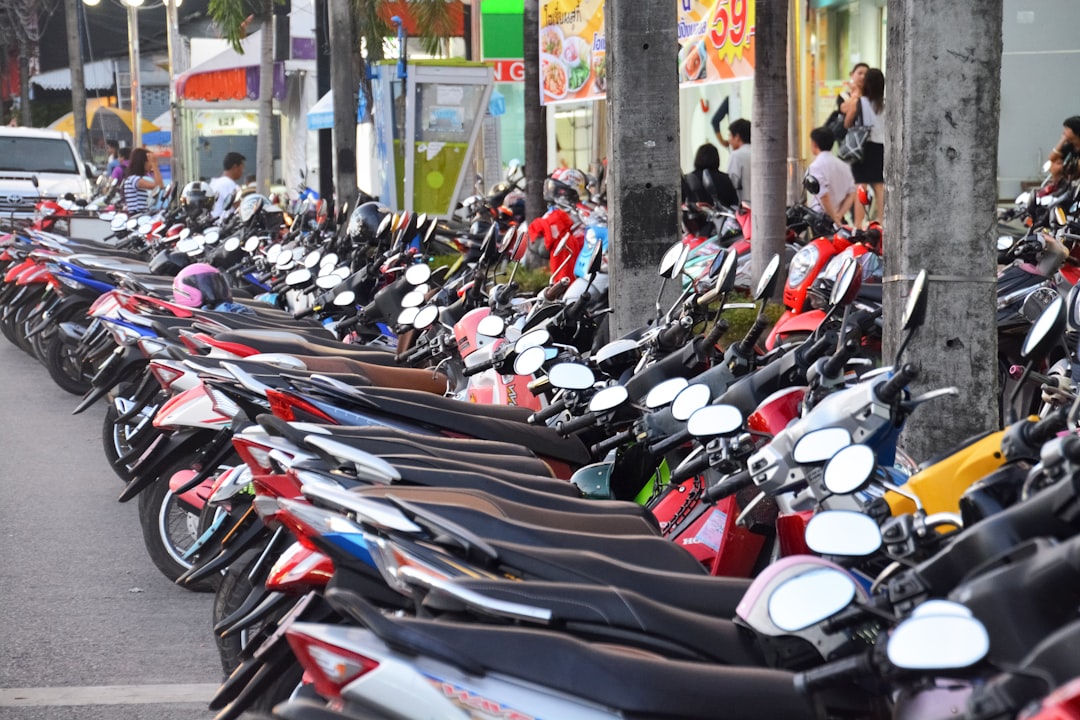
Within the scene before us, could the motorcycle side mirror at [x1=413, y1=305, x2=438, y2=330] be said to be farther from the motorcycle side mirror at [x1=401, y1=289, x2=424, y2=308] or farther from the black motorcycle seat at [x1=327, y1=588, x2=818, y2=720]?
the black motorcycle seat at [x1=327, y1=588, x2=818, y2=720]

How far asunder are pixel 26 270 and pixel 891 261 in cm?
898

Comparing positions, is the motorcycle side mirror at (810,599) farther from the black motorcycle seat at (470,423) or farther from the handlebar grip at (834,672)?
the black motorcycle seat at (470,423)

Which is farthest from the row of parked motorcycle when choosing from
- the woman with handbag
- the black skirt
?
the woman with handbag

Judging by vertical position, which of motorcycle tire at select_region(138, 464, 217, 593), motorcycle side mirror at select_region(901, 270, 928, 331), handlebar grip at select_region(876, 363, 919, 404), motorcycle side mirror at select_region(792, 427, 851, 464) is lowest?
motorcycle tire at select_region(138, 464, 217, 593)

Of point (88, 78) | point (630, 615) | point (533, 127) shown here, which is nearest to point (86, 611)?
point (630, 615)

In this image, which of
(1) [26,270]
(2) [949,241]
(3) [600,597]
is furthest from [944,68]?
(1) [26,270]

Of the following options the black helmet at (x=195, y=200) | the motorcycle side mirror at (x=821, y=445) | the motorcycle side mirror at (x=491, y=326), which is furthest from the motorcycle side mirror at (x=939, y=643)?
the black helmet at (x=195, y=200)

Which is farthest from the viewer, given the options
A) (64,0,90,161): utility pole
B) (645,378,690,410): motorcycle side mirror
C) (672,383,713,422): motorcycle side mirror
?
(64,0,90,161): utility pole

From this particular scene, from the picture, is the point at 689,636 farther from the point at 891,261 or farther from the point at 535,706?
the point at 891,261

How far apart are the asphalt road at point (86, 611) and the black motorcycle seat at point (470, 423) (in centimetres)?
115

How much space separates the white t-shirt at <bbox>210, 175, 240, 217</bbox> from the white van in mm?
5168

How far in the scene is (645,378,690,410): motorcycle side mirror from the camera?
4.13 metres

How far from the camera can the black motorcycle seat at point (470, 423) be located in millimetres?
4910

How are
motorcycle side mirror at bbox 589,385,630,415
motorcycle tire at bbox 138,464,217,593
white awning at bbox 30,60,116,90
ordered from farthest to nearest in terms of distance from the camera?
white awning at bbox 30,60,116,90, motorcycle tire at bbox 138,464,217,593, motorcycle side mirror at bbox 589,385,630,415
